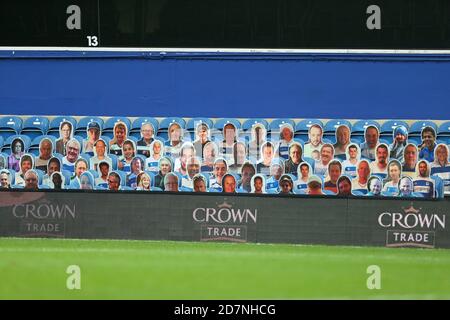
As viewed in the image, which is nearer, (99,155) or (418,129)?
(418,129)

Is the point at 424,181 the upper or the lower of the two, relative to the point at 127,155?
lower

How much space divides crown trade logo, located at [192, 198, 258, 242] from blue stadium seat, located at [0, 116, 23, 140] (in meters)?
2.28

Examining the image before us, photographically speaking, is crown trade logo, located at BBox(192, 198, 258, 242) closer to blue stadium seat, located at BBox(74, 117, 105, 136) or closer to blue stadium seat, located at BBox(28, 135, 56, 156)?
blue stadium seat, located at BBox(74, 117, 105, 136)

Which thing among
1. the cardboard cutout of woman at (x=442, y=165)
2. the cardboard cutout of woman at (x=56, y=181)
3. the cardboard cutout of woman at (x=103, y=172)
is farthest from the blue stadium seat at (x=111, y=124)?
the cardboard cutout of woman at (x=442, y=165)

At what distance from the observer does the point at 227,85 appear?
1077 cm

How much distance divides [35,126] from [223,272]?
2758mm

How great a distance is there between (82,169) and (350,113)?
124 inches

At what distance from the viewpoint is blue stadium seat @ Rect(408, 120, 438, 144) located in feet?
35.0

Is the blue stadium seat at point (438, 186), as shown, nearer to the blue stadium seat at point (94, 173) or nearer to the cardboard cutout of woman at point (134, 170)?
the cardboard cutout of woman at point (134, 170)

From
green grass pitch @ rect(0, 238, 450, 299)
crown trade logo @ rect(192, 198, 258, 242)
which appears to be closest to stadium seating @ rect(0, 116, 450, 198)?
crown trade logo @ rect(192, 198, 258, 242)

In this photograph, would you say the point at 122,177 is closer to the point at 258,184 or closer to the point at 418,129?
the point at 258,184

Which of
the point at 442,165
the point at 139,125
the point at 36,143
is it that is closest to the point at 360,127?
the point at 442,165
